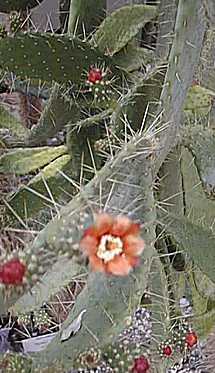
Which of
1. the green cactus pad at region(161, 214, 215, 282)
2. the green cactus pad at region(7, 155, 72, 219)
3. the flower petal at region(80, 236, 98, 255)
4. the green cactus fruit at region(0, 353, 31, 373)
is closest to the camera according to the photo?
the flower petal at region(80, 236, 98, 255)

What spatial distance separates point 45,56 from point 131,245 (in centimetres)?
40

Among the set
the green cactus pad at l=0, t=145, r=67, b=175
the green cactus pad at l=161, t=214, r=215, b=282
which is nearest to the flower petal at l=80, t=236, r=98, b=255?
the green cactus pad at l=161, t=214, r=215, b=282

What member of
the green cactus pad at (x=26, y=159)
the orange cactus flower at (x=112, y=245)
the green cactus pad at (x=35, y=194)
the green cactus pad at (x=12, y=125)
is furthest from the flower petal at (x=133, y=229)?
the green cactus pad at (x=12, y=125)

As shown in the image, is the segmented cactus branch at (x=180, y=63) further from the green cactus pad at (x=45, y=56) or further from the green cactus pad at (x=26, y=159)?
the green cactus pad at (x=26, y=159)

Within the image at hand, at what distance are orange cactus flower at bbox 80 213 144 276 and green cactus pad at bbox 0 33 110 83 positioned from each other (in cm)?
38

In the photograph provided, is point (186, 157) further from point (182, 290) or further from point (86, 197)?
point (86, 197)

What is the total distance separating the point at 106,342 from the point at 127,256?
4.2 inches

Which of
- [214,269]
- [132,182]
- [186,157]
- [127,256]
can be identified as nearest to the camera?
[127,256]

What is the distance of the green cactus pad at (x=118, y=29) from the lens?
88cm

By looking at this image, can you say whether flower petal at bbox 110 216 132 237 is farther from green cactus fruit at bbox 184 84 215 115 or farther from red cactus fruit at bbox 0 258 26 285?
green cactus fruit at bbox 184 84 215 115

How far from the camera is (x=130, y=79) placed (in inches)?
35.2

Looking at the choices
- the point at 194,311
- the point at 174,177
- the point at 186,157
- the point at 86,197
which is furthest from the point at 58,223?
the point at 194,311

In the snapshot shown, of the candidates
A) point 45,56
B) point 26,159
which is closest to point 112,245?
point 45,56

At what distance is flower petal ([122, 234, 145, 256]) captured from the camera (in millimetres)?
461
